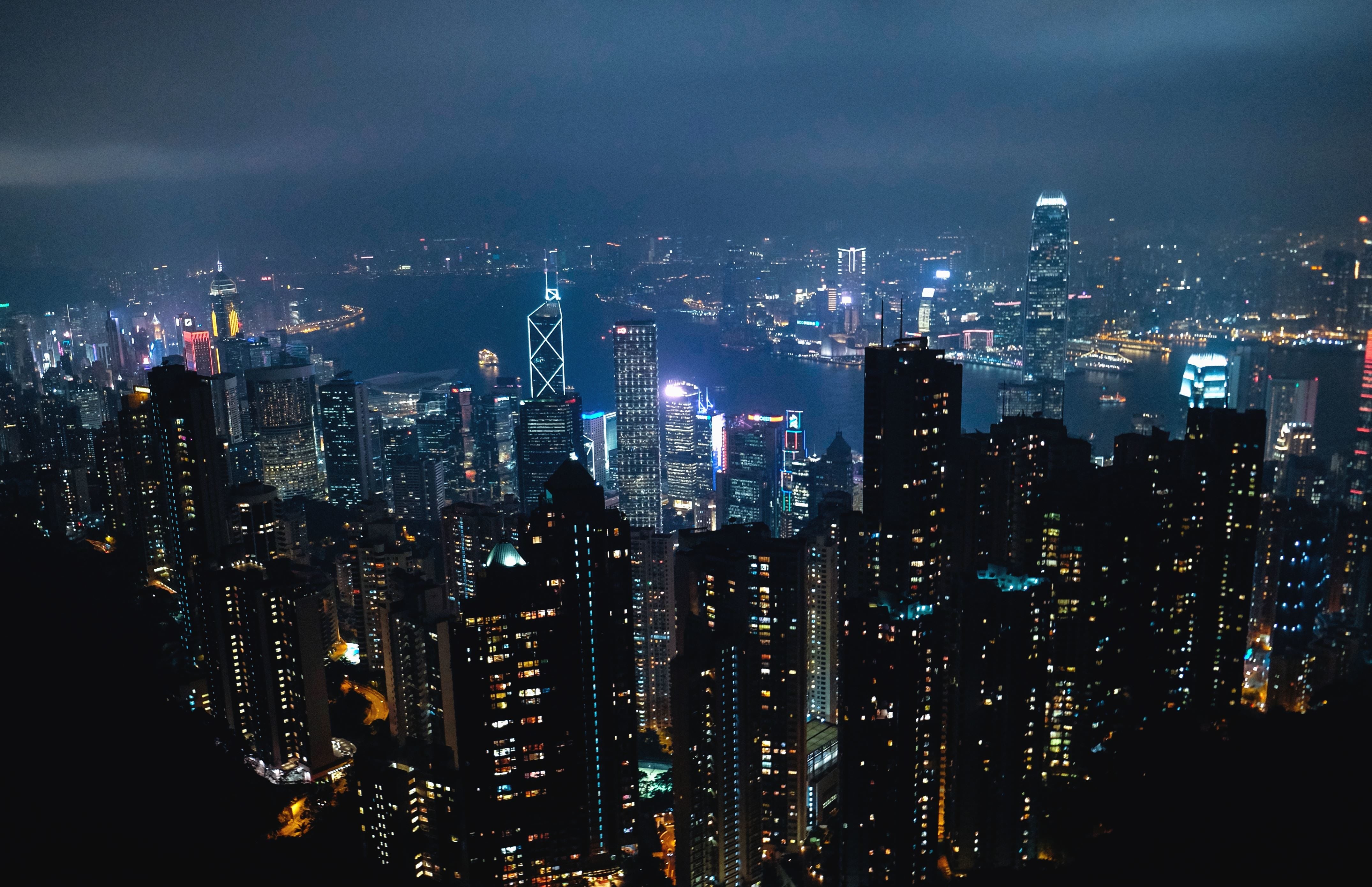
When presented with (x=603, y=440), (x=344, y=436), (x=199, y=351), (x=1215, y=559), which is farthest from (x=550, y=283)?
(x=1215, y=559)

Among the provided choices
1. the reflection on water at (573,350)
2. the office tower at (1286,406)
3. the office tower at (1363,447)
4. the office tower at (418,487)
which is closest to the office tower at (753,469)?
the reflection on water at (573,350)

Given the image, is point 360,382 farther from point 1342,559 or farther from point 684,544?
point 1342,559

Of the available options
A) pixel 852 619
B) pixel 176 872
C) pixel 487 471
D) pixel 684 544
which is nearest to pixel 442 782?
pixel 176 872

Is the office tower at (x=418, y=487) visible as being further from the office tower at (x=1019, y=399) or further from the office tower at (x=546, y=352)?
the office tower at (x=1019, y=399)

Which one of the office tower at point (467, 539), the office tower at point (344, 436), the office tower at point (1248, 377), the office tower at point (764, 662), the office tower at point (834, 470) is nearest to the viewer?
the office tower at point (764, 662)

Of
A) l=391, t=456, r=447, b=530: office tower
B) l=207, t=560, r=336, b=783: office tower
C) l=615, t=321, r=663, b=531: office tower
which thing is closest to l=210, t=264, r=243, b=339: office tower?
l=391, t=456, r=447, b=530: office tower

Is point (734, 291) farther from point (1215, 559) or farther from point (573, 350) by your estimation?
point (1215, 559)
